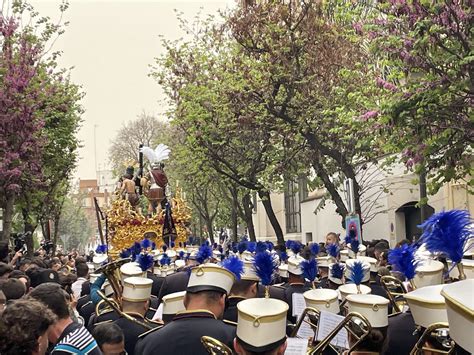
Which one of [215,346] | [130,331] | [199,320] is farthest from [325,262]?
[215,346]

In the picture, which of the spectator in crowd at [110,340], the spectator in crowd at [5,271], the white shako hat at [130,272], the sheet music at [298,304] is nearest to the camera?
the spectator in crowd at [110,340]

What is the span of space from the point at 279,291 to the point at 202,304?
298 cm

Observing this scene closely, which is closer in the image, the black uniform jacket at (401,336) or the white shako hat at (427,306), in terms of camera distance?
the white shako hat at (427,306)

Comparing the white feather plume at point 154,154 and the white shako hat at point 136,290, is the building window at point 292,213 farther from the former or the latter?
the white shako hat at point 136,290

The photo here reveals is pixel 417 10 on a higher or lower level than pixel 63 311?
higher

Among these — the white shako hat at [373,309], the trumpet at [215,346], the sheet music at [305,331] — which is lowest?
the sheet music at [305,331]

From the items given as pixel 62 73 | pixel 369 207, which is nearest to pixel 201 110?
pixel 62 73

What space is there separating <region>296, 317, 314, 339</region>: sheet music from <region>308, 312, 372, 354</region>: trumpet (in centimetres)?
65

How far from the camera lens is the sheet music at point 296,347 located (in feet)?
13.2

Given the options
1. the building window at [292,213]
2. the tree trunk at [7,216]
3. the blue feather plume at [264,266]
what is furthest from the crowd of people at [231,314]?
the building window at [292,213]

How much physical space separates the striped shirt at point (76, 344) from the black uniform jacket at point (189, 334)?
40 cm

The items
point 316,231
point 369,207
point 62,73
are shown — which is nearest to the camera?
point 62,73

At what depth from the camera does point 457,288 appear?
8.04 feet

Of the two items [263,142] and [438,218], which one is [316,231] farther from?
[438,218]
